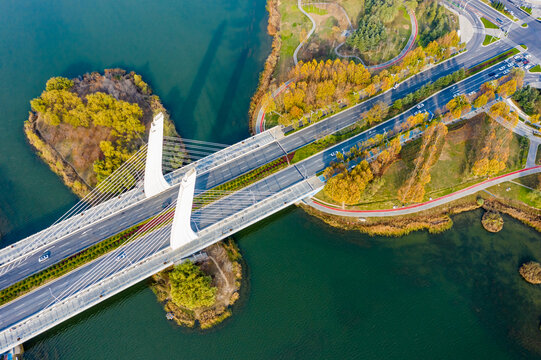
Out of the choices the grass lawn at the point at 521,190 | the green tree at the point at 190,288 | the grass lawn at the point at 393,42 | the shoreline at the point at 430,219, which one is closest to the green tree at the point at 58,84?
the green tree at the point at 190,288

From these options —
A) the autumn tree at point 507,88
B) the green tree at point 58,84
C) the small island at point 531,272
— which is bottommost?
the small island at point 531,272

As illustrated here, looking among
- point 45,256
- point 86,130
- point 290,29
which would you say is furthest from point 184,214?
point 290,29

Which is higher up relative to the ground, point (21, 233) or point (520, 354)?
point (21, 233)

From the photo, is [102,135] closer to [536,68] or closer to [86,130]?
[86,130]

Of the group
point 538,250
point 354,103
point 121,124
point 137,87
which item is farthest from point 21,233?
point 538,250

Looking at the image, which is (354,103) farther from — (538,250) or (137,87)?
(137,87)

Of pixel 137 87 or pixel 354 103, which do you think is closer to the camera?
pixel 354 103

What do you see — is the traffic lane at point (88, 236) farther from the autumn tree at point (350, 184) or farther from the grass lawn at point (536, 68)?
the grass lawn at point (536, 68)
